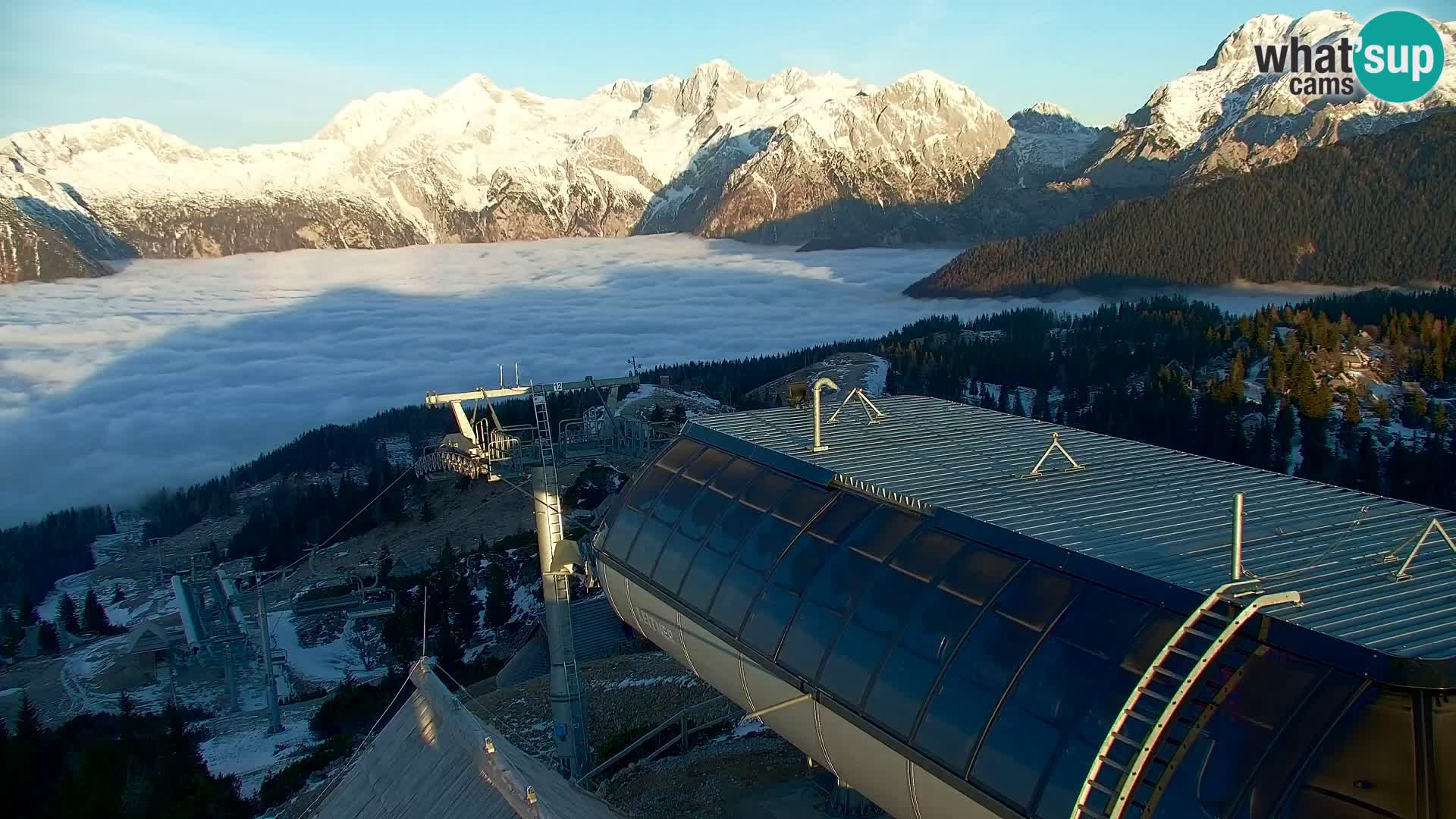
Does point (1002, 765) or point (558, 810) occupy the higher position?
point (1002, 765)

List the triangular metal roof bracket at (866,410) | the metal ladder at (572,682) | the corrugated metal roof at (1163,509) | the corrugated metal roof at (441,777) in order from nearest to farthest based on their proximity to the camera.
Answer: the corrugated metal roof at (1163,509)
the corrugated metal roof at (441,777)
the triangular metal roof bracket at (866,410)
the metal ladder at (572,682)

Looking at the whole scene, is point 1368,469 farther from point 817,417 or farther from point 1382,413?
point 817,417

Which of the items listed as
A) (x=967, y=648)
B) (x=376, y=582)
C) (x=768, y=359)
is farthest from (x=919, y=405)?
(x=768, y=359)

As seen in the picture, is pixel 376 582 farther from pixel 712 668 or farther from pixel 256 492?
pixel 256 492

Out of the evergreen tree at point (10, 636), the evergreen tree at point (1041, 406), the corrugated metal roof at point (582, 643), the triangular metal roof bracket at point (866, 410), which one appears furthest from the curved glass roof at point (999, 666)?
the evergreen tree at point (1041, 406)

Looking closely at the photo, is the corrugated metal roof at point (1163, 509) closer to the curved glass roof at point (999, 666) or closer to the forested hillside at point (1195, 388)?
the curved glass roof at point (999, 666)

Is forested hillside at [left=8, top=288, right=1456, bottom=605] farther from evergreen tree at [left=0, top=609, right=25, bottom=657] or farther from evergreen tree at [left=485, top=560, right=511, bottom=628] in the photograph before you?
evergreen tree at [left=0, top=609, right=25, bottom=657]
